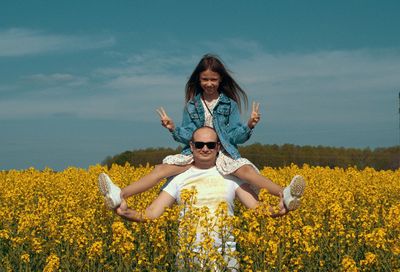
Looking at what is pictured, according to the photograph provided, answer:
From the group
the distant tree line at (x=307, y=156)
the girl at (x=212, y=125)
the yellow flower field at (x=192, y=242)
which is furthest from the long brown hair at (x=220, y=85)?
the distant tree line at (x=307, y=156)

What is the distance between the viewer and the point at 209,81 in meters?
6.55

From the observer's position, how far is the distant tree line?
65.8ft

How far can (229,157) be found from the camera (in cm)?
621

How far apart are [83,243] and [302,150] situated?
52.4ft

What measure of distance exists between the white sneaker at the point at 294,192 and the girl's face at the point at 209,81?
4.84 ft

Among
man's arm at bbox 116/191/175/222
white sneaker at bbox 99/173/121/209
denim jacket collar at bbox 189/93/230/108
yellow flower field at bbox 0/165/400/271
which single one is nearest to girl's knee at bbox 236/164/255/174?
yellow flower field at bbox 0/165/400/271

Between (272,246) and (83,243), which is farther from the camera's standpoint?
(83,243)

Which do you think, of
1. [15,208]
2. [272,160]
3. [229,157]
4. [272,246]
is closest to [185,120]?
[229,157]

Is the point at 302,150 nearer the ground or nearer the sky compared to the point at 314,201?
nearer the sky

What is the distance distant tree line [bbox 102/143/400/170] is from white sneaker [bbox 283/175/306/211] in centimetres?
1396

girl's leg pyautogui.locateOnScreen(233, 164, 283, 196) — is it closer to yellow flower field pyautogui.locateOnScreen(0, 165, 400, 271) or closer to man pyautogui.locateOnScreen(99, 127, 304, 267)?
man pyautogui.locateOnScreen(99, 127, 304, 267)

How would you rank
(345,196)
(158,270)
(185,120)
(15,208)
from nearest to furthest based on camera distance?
1. (158,270)
2. (185,120)
3. (345,196)
4. (15,208)

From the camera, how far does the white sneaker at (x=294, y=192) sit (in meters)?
5.58

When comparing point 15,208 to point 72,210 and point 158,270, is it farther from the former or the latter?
point 158,270
